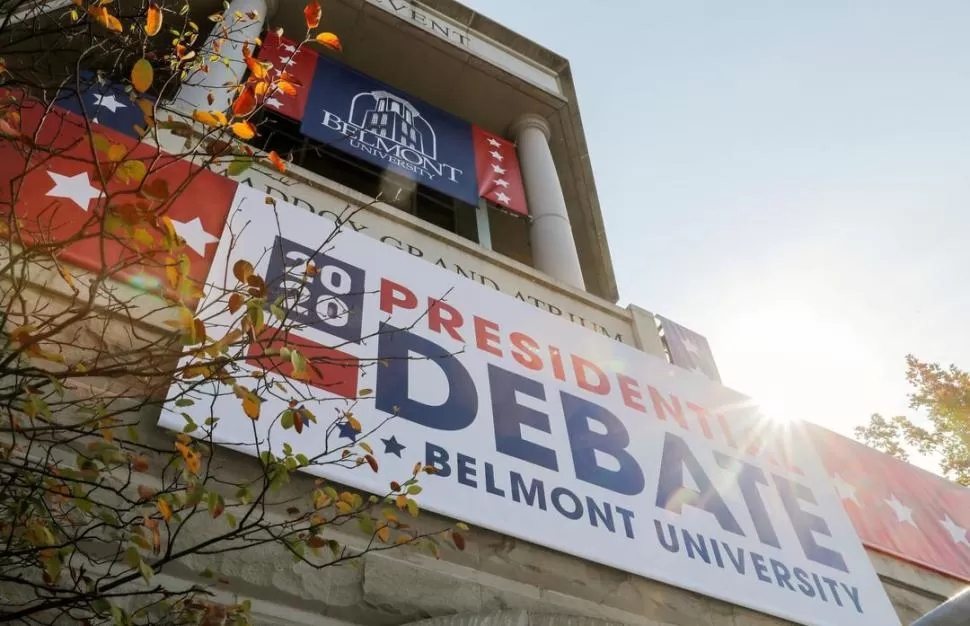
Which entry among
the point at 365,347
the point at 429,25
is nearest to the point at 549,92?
the point at 429,25

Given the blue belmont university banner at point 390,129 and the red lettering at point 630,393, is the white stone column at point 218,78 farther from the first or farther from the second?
the red lettering at point 630,393

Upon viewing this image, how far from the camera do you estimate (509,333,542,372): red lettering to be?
18.1ft

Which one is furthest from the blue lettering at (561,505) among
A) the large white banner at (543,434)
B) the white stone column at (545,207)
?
the white stone column at (545,207)

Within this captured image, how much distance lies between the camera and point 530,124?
1109cm

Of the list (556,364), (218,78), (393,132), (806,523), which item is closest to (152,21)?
(556,364)

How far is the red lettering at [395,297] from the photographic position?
512cm

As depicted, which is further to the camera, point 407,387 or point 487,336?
point 487,336

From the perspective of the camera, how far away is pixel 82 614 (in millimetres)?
2943

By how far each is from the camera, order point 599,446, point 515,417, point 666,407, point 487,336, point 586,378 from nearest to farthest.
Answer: point 515,417 < point 599,446 < point 487,336 < point 586,378 < point 666,407

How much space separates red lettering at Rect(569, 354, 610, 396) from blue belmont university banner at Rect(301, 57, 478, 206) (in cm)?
355

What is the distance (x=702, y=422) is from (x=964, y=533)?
15.0ft

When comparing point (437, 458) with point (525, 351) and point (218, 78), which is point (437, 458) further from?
point (218, 78)

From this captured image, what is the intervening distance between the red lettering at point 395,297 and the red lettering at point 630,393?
6.29ft

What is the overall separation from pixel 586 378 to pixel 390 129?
5.00 meters
